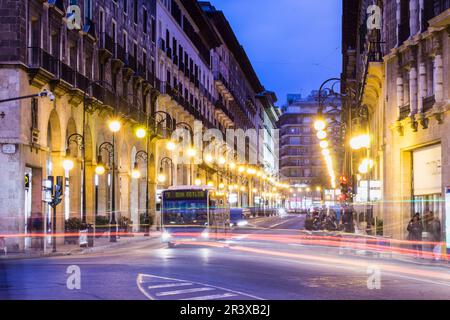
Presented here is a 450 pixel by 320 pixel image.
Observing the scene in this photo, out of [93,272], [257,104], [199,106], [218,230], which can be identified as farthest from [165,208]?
[257,104]

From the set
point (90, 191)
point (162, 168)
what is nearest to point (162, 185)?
point (162, 168)

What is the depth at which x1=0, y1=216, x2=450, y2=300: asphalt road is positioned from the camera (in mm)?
18219

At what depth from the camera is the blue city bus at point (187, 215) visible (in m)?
41.5

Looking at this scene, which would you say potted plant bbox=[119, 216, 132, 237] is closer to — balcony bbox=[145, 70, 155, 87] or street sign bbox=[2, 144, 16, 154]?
balcony bbox=[145, 70, 155, 87]

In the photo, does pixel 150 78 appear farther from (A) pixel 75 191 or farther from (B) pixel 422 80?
(B) pixel 422 80

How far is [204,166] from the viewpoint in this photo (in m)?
95.2

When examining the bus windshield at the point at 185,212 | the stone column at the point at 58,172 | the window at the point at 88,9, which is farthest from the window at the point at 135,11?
the bus windshield at the point at 185,212

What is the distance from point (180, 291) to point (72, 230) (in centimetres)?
2763

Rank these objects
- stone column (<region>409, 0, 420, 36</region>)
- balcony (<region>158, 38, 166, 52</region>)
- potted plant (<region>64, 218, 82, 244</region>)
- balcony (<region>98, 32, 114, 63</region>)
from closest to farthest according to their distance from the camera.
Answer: stone column (<region>409, 0, 420, 36</region>)
potted plant (<region>64, 218, 82, 244</region>)
balcony (<region>98, 32, 114, 63</region>)
balcony (<region>158, 38, 166, 52</region>)

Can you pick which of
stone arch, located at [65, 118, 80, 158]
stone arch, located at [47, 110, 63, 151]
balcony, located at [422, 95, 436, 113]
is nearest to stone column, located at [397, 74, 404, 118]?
balcony, located at [422, 95, 436, 113]

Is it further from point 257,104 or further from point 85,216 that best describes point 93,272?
point 257,104

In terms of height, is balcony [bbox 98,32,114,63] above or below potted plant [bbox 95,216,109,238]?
above

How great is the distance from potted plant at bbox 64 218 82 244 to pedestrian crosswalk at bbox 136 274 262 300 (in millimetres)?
23437

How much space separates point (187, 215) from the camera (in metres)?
42.5
